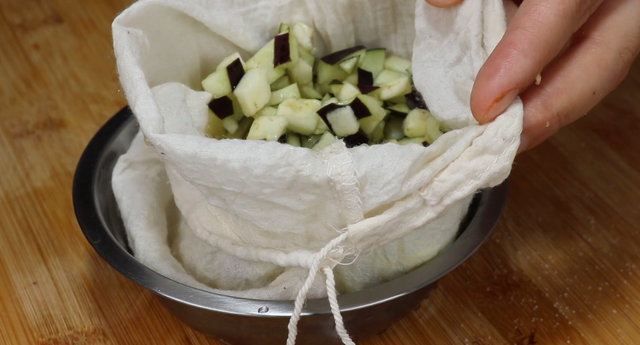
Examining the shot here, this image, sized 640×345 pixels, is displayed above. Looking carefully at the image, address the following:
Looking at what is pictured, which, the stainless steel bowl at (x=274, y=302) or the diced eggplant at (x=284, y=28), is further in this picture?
the diced eggplant at (x=284, y=28)

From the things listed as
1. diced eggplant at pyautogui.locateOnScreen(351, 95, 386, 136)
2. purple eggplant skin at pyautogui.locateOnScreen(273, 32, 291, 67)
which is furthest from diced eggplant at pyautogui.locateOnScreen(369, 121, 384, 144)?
purple eggplant skin at pyautogui.locateOnScreen(273, 32, 291, 67)

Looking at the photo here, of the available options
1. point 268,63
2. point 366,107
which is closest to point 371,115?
point 366,107

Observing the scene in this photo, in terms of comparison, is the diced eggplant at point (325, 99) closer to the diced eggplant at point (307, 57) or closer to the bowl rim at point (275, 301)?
the diced eggplant at point (307, 57)

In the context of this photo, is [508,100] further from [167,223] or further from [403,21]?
[167,223]

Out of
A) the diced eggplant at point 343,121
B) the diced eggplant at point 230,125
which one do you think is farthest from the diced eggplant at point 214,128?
the diced eggplant at point 343,121

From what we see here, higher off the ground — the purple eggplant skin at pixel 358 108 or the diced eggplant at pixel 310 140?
the purple eggplant skin at pixel 358 108

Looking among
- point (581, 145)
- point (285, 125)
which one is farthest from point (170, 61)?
point (581, 145)
